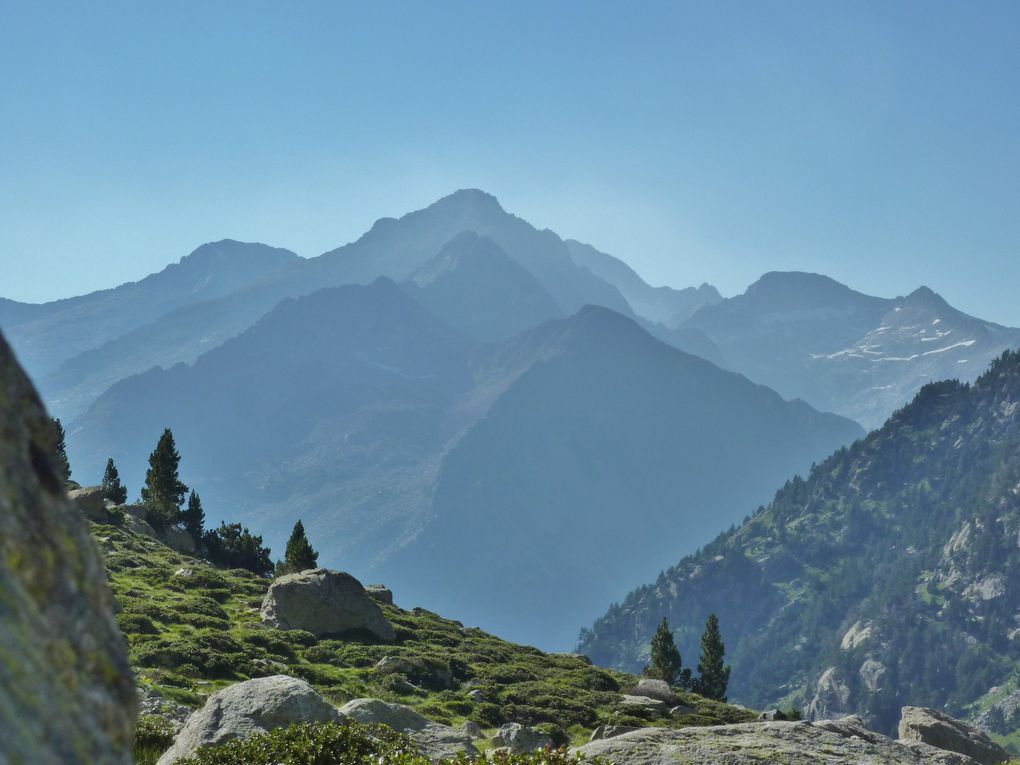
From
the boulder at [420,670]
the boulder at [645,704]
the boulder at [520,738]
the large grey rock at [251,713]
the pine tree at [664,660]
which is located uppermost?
the pine tree at [664,660]

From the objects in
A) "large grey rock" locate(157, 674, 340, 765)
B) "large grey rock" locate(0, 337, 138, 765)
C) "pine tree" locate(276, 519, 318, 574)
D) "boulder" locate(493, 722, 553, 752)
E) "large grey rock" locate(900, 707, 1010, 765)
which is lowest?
"large grey rock" locate(0, 337, 138, 765)

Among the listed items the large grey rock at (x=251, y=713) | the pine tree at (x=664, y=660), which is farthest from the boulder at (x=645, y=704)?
the pine tree at (x=664, y=660)

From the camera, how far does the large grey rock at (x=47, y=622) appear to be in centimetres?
512

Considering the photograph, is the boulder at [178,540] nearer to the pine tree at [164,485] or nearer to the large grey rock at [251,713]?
the pine tree at [164,485]

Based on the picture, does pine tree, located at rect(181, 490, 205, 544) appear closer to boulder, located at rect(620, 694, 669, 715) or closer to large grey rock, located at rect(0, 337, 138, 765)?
boulder, located at rect(620, 694, 669, 715)

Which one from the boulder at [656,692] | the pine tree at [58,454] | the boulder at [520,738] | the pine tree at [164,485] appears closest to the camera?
the pine tree at [58,454]

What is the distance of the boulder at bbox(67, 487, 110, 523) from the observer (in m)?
72.3

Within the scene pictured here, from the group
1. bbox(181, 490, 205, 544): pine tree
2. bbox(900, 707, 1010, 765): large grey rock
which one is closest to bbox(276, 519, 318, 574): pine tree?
bbox(181, 490, 205, 544): pine tree

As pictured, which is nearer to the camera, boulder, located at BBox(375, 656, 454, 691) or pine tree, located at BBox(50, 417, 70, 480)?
pine tree, located at BBox(50, 417, 70, 480)

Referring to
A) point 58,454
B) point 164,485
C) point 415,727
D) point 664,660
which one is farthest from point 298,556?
point 415,727

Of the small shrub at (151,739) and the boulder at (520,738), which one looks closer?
the small shrub at (151,739)

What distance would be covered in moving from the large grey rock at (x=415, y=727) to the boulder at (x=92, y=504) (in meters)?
51.1

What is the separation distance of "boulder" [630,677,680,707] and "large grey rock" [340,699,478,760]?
29.6 m

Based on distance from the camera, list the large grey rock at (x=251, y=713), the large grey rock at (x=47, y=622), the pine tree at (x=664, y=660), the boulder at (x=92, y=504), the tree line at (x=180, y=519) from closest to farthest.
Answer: the large grey rock at (x=47, y=622) → the large grey rock at (x=251, y=713) → the boulder at (x=92, y=504) → the tree line at (x=180, y=519) → the pine tree at (x=664, y=660)
